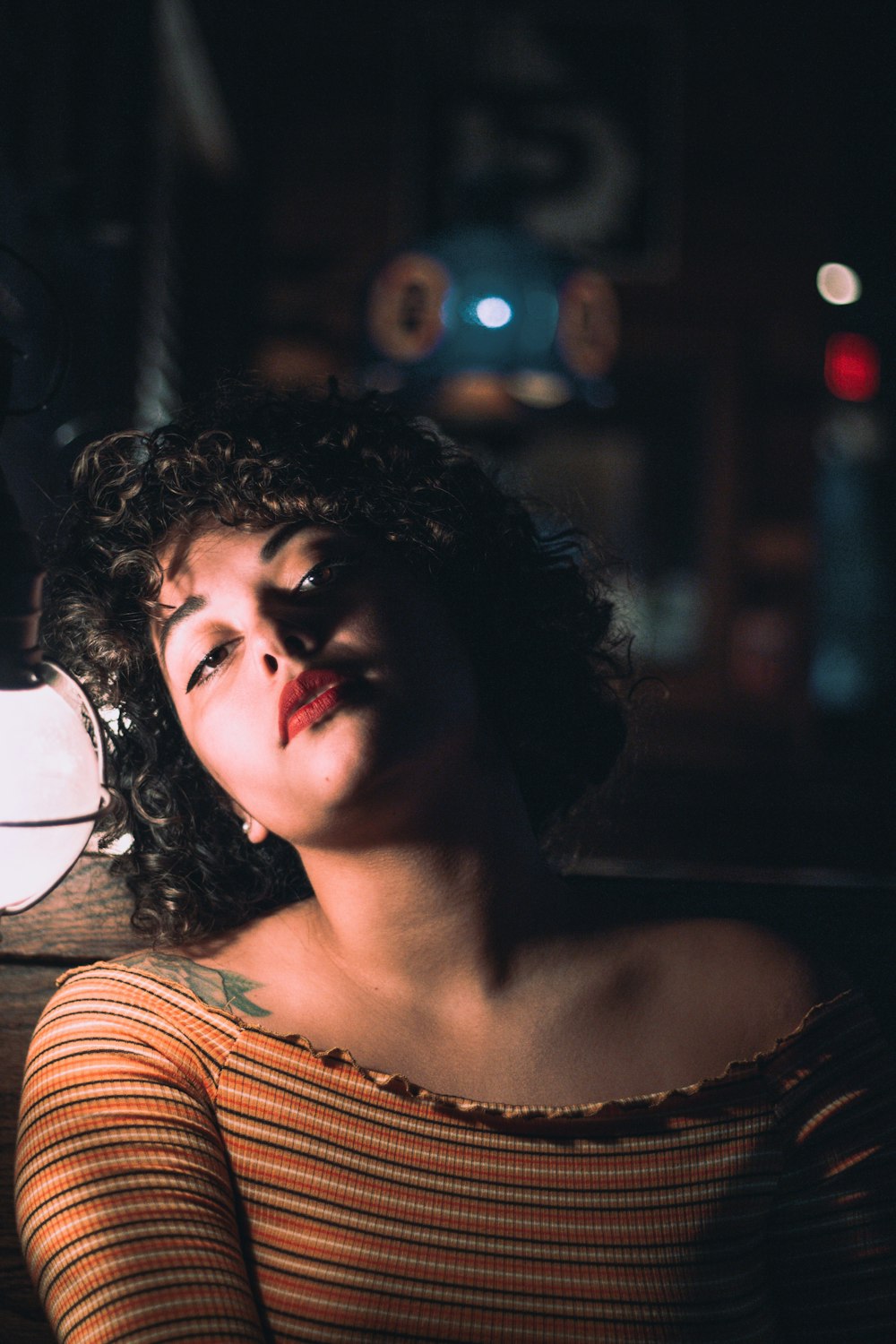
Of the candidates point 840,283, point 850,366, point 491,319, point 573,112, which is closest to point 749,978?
point 491,319

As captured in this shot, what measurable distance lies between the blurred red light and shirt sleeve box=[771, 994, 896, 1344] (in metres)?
4.31

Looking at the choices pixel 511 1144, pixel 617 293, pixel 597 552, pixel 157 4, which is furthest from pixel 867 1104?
pixel 617 293

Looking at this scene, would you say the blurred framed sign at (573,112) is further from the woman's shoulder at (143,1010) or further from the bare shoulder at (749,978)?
the woman's shoulder at (143,1010)

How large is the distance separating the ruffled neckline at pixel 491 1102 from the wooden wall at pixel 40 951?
0.74 ft

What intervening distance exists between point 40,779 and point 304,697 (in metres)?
0.25

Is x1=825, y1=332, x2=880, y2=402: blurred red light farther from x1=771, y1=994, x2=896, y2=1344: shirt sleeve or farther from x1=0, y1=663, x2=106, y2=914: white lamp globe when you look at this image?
x1=0, y1=663, x2=106, y2=914: white lamp globe

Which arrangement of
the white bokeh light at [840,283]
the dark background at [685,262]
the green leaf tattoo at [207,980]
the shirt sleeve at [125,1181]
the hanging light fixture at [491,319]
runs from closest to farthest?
the shirt sleeve at [125,1181], the green leaf tattoo at [207,980], the hanging light fixture at [491,319], the white bokeh light at [840,283], the dark background at [685,262]

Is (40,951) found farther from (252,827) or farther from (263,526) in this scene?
(263,526)

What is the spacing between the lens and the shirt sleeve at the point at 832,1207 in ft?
3.43

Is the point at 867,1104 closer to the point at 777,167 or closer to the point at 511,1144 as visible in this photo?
the point at 511,1144

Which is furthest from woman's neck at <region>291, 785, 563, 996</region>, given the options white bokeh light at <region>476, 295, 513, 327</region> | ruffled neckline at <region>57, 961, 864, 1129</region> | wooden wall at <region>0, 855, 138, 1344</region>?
white bokeh light at <region>476, 295, 513, 327</region>

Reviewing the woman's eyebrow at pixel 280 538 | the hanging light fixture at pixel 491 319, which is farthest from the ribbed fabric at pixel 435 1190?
the hanging light fixture at pixel 491 319

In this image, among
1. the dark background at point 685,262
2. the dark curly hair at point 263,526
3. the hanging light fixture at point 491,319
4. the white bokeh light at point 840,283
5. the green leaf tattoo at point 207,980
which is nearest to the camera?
the green leaf tattoo at point 207,980

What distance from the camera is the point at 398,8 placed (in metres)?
4.80
